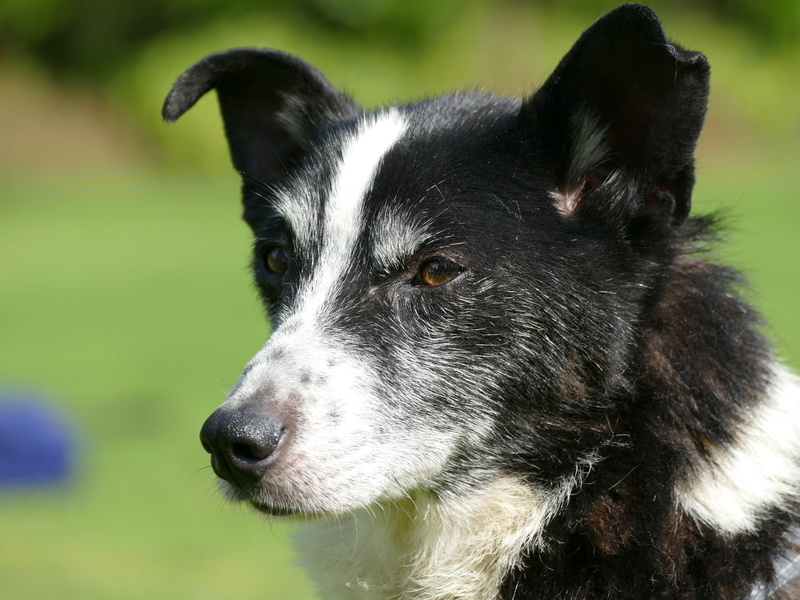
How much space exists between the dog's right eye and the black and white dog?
0.14 m

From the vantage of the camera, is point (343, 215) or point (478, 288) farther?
point (343, 215)

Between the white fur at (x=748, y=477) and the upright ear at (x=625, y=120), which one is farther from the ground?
the upright ear at (x=625, y=120)

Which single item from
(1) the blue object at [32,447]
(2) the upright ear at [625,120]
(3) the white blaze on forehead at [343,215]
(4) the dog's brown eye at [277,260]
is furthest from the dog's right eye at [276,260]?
(1) the blue object at [32,447]

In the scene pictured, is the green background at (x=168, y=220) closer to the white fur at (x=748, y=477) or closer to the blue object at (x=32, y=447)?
the blue object at (x=32, y=447)

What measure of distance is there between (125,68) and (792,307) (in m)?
23.6

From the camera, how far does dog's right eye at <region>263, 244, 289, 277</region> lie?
148 inches

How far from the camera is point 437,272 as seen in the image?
345cm

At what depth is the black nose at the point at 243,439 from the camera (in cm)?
303

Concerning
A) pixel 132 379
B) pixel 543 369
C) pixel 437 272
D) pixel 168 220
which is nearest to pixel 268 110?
pixel 437 272

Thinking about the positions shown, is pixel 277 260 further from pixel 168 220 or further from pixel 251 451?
pixel 168 220

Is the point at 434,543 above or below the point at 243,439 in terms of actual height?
below

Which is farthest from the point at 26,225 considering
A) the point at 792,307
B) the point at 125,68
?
the point at 792,307

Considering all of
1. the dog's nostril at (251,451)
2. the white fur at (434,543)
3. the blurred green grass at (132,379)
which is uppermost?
the dog's nostril at (251,451)

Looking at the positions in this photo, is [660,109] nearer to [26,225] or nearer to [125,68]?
[26,225]
